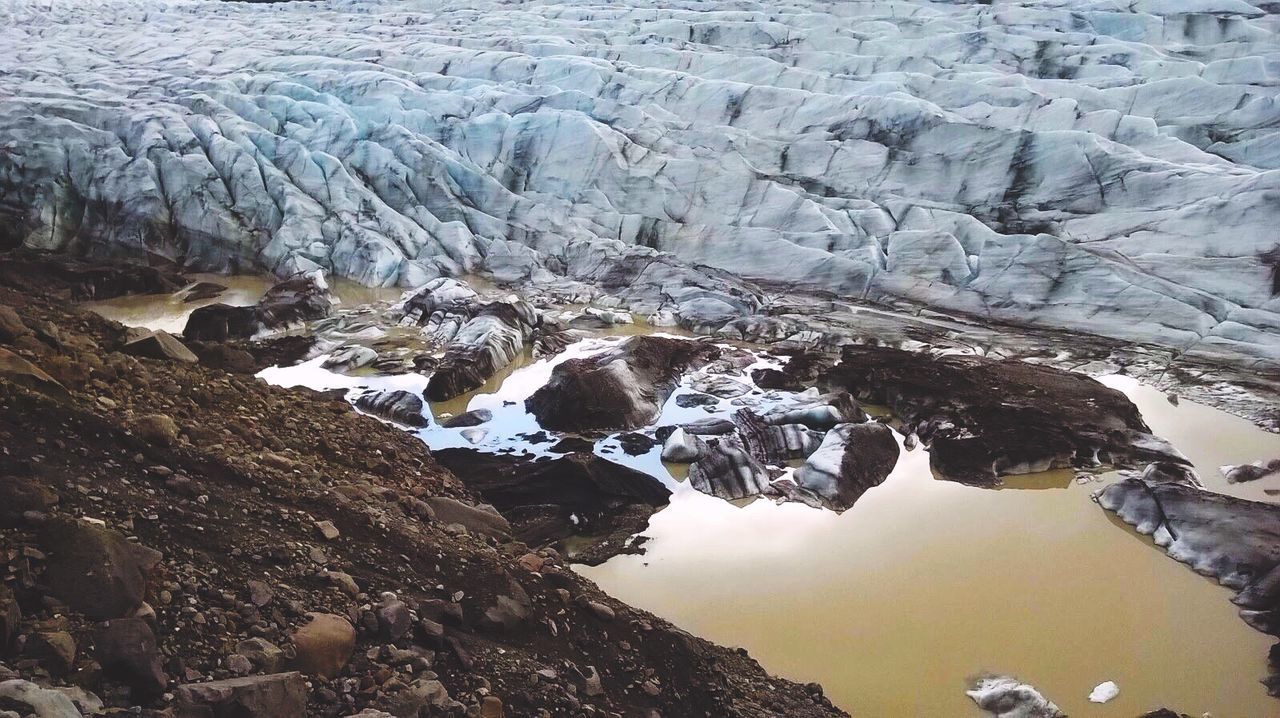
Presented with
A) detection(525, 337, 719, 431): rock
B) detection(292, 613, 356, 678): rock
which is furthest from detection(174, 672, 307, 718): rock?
detection(525, 337, 719, 431): rock

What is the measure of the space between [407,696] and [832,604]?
8.48ft

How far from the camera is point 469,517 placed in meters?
4.12

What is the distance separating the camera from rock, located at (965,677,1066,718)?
3.39 metres

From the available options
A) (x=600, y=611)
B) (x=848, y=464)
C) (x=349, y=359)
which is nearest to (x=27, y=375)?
(x=600, y=611)

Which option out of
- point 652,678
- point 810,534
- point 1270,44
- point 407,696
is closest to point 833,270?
point 810,534

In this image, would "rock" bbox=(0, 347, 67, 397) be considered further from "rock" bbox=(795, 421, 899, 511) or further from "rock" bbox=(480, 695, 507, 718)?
"rock" bbox=(795, 421, 899, 511)

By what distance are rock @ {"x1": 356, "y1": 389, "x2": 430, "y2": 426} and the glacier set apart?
12.7 feet

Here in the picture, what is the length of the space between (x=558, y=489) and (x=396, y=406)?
1978 mm

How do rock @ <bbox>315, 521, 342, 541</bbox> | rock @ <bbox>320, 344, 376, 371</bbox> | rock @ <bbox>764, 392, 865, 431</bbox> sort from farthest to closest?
rock @ <bbox>320, 344, 376, 371</bbox>
rock @ <bbox>764, 392, 865, 431</bbox>
rock @ <bbox>315, 521, 342, 541</bbox>

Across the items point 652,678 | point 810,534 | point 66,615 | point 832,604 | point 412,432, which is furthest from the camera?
point 412,432

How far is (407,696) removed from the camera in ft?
7.32

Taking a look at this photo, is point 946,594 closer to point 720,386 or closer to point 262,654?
point 720,386

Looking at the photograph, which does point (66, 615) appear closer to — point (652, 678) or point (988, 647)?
point (652, 678)

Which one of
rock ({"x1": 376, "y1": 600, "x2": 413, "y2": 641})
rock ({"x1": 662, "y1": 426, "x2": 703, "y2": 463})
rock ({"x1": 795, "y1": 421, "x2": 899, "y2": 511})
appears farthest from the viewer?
rock ({"x1": 662, "y1": 426, "x2": 703, "y2": 463})
